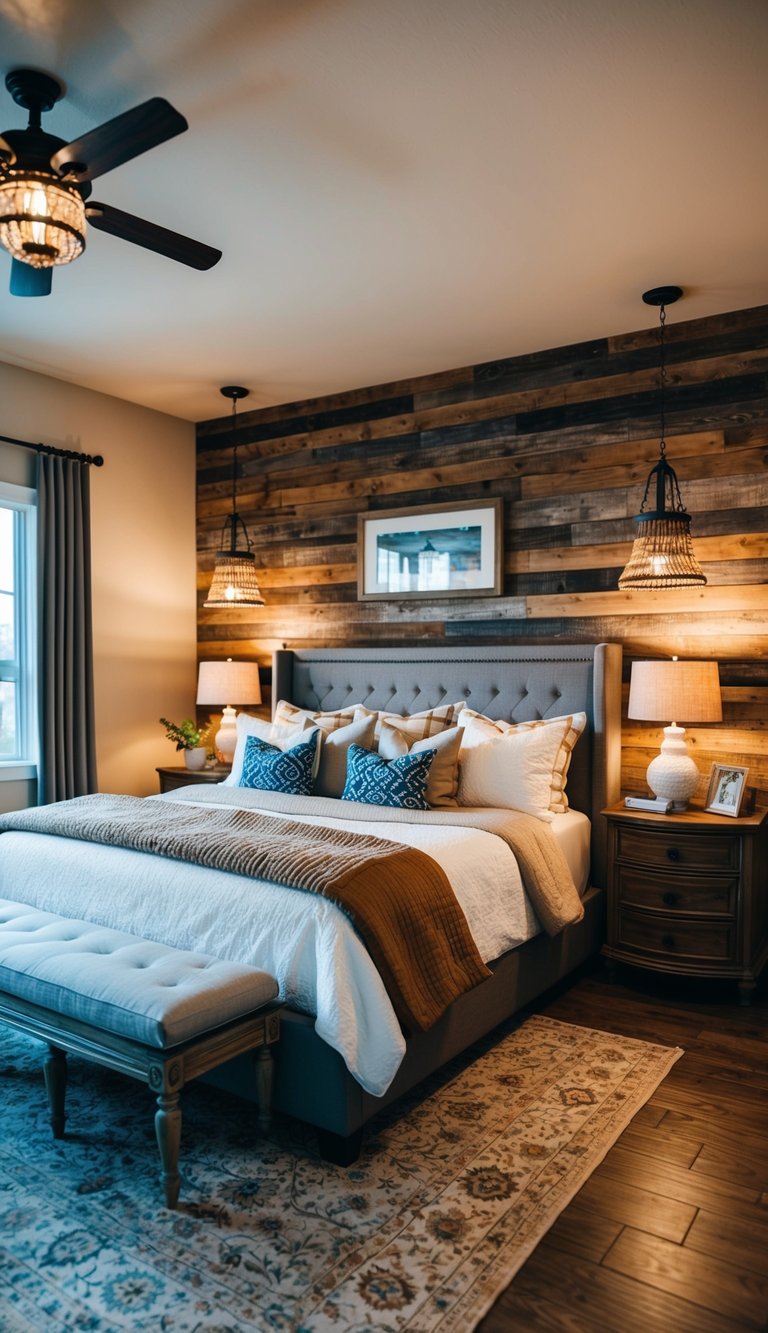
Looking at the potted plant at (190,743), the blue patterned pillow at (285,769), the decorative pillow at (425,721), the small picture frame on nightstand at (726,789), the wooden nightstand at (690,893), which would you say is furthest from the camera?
the potted plant at (190,743)

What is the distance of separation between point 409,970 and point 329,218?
2536 millimetres

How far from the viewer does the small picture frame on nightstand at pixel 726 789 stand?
3.71m

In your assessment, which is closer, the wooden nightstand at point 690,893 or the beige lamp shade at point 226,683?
the wooden nightstand at point 690,893

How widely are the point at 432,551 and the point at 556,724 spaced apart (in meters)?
1.35

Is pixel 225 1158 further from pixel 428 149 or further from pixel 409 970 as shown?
pixel 428 149

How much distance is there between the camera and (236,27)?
2.25 metres

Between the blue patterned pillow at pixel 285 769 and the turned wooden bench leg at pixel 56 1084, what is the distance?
1.70 metres

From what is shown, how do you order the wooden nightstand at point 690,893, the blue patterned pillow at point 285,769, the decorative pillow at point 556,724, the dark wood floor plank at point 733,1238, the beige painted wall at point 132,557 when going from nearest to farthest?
the dark wood floor plank at point 733,1238 → the wooden nightstand at point 690,893 → the decorative pillow at point 556,724 → the blue patterned pillow at point 285,769 → the beige painted wall at point 132,557

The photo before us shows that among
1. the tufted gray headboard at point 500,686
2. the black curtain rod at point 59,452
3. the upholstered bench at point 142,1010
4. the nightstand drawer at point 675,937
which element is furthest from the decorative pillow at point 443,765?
the black curtain rod at point 59,452

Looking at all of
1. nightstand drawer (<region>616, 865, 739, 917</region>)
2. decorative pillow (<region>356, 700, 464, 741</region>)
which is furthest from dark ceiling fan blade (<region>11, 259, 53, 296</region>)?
nightstand drawer (<region>616, 865, 739, 917</region>)

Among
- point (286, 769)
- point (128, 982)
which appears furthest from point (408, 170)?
point (128, 982)

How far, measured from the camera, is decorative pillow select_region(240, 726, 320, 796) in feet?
13.4

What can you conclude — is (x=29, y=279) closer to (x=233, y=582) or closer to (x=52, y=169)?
(x=52, y=169)

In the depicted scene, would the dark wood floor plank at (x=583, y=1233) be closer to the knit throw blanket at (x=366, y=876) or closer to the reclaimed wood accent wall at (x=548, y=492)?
the knit throw blanket at (x=366, y=876)
